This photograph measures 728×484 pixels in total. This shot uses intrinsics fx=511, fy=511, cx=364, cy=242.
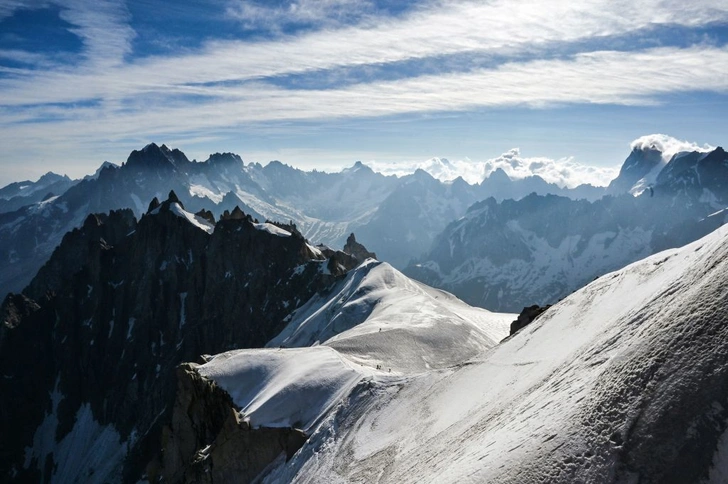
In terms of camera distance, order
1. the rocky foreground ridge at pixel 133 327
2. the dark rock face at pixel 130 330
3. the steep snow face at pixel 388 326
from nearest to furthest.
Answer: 1. the steep snow face at pixel 388 326
2. the rocky foreground ridge at pixel 133 327
3. the dark rock face at pixel 130 330

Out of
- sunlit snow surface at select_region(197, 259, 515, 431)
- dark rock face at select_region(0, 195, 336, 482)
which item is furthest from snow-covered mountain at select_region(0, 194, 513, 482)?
sunlit snow surface at select_region(197, 259, 515, 431)

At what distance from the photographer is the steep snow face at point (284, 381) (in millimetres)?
45188

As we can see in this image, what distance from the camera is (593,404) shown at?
2088cm

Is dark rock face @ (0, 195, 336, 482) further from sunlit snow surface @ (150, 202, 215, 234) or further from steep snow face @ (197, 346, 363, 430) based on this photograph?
steep snow face @ (197, 346, 363, 430)

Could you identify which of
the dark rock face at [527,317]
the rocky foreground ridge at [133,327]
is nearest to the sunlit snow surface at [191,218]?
the rocky foreground ridge at [133,327]

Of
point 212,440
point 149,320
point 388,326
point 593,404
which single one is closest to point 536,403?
point 593,404

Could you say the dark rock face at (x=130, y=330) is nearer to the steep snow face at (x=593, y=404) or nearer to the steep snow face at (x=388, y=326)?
the steep snow face at (x=388, y=326)

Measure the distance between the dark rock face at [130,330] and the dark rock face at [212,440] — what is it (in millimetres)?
77161

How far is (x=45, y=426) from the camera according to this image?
545ft

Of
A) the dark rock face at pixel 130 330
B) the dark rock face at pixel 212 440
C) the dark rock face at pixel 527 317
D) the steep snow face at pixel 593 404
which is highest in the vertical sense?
the steep snow face at pixel 593 404

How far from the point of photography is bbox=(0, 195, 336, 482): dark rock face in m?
147

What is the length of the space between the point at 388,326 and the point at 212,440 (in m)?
33.4

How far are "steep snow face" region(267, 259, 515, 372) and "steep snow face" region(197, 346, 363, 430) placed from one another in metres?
7.49

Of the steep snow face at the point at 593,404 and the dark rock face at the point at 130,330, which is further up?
the steep snow face at the point at 593,404
